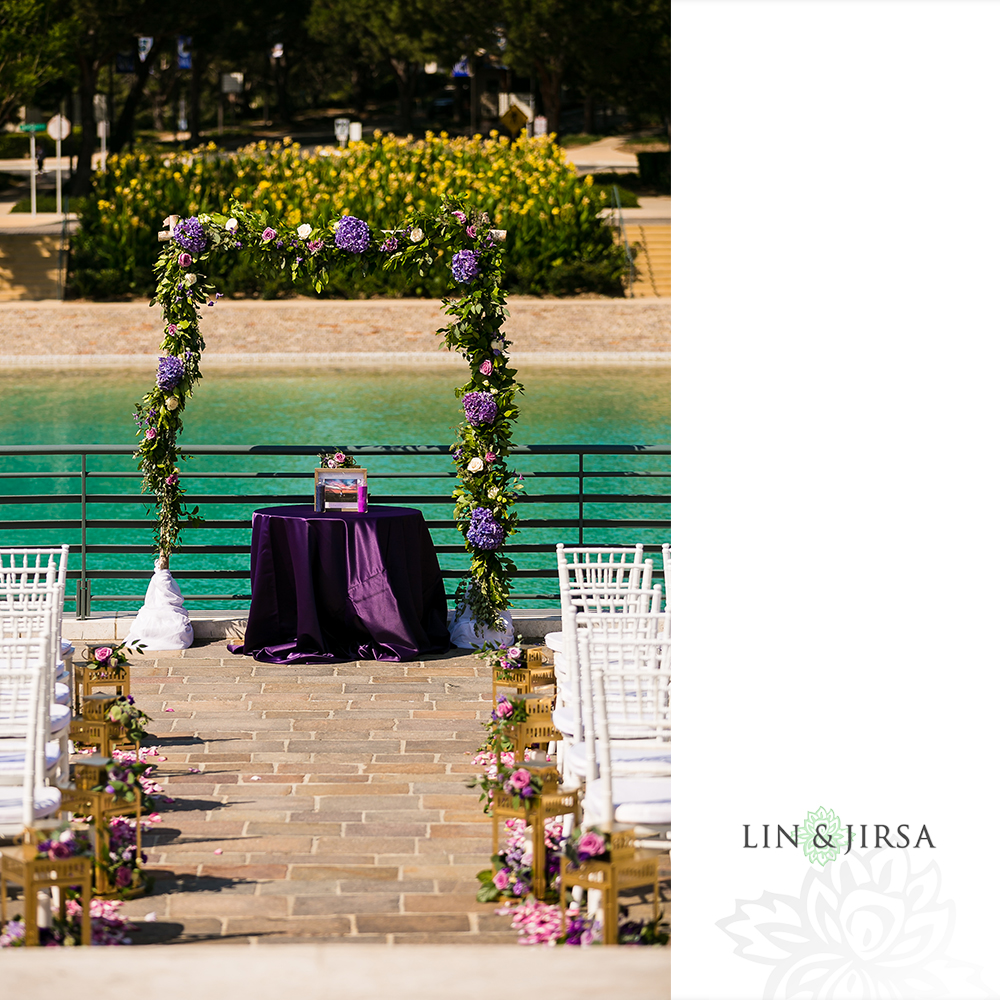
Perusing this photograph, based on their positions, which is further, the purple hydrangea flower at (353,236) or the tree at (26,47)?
the tree at (26,47)

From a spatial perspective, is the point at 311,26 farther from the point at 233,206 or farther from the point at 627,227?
the point at 233,206

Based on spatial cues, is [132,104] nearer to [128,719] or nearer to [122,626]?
[122,626]

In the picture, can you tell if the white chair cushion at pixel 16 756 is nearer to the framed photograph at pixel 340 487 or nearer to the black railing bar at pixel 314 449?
the framed photograph at pixel 340 487

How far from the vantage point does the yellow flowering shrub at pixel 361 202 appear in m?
24.4

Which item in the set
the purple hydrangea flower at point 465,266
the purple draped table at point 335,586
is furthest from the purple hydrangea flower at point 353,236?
the purple draped table at point 335,586

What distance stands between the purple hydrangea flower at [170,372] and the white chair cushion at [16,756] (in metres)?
3.65

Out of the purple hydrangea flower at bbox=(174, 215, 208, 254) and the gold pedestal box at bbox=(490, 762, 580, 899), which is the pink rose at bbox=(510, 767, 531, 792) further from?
the purple hydrangea flower at bbox=(174, 215, 208, 254)

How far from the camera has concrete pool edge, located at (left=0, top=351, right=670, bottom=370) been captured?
2130cm

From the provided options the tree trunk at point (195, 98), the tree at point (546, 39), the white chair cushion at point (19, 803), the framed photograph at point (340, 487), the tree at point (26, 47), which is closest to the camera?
the white chair cushion at point (19, 803)

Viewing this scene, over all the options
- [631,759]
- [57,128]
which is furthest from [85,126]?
[631,759]

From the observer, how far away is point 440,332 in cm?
797

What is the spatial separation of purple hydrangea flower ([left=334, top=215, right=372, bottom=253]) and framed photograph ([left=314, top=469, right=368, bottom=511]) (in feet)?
4.31

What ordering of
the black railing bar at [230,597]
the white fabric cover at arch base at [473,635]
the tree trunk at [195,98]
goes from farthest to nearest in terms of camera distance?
the tree trunk at [195,98] → the black railing bar at [230,597] → the white fabric cover at arch base at [473,635]
